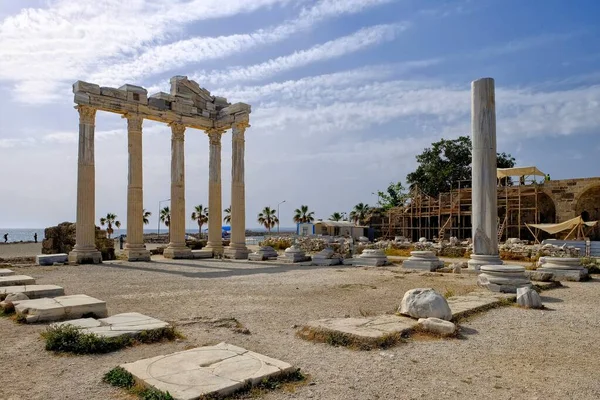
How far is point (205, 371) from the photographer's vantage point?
14.0ft

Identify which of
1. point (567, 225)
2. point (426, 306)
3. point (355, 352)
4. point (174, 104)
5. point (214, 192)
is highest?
point (174, 104)

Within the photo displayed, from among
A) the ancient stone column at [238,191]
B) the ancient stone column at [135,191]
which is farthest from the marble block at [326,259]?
the ancient stone column at [135,191]

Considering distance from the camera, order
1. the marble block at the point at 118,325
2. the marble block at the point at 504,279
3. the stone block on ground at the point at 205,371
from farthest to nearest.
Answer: the marble block at the point at 504,279 < the marble block at the point at 118,325 < the stone block on ground at the point at 205,371

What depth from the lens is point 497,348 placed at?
5.57 m

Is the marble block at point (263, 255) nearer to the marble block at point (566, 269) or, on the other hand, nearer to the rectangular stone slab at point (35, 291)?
the marble block at point (566, 269)

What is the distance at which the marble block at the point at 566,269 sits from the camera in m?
12.9

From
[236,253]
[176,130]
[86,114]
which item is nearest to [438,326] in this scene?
[236,253]

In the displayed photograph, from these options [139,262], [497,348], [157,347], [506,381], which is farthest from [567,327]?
[139,262]

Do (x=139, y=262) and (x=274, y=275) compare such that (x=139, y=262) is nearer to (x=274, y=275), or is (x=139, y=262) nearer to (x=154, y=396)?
(x=274, y=275)

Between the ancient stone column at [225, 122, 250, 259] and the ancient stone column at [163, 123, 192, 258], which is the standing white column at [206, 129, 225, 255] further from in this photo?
the ancient stone column at [163, 123, 192, 258]

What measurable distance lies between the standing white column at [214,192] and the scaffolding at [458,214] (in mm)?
19745

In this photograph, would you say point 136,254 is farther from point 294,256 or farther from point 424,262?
point 424,262

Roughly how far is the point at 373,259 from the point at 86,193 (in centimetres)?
1293

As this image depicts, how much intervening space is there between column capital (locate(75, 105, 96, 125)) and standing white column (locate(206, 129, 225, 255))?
641 cm
